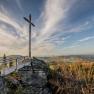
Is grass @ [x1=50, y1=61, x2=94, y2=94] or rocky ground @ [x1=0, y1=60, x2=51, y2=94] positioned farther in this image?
grass @ [x1=50, y1=61, x2=94, y2=94]

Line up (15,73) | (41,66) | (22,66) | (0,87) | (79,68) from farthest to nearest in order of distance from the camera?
(79,68) → (41,66) → (22,66) → (15,73) → (0,87)

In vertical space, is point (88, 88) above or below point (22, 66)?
below

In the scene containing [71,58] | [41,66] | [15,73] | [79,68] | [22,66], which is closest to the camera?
[15,73]

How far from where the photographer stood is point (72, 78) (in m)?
16.4

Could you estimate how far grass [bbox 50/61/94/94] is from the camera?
15506 mm

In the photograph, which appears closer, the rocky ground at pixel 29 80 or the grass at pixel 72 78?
the rocky ground at pixel 29 80

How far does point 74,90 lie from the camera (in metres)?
15.5

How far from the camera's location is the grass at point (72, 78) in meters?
15.5

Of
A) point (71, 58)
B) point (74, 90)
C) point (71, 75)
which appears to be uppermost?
point (71, 58)

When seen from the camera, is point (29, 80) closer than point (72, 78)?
Yes

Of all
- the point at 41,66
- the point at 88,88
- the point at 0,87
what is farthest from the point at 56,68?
the point at 0,87

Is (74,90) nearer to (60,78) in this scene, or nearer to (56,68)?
(60,78)

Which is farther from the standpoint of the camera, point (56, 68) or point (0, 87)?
point (56, 68)

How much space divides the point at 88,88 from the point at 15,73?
17.2ft
